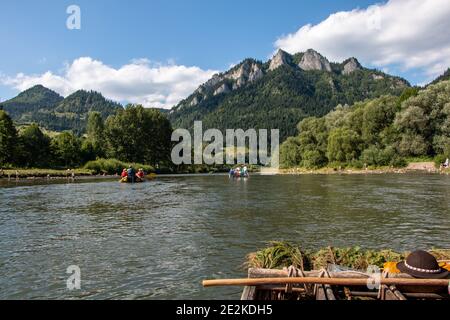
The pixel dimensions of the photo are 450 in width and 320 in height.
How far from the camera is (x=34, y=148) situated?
105188 millimetres

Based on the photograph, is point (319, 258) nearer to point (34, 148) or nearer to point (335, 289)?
point (335, 289)

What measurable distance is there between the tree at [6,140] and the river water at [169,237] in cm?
6788

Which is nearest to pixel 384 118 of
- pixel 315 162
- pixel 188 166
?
pixel 315 162

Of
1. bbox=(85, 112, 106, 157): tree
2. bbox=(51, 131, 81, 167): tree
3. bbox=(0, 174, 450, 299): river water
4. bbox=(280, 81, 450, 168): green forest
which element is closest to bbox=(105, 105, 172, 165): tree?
bbox=(85, 112, 106, 157): tree

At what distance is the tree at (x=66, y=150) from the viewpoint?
110625mm

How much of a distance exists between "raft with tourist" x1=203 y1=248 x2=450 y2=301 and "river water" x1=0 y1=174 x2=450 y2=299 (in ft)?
8.88

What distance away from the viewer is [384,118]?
110625 mm

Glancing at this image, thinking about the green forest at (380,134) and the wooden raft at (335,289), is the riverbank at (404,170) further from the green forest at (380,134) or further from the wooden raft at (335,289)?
the wooden raft at (335,289)

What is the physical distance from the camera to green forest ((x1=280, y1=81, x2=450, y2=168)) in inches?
3716

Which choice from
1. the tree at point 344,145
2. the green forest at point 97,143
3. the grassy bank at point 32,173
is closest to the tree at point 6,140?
the green forest at point 97,143

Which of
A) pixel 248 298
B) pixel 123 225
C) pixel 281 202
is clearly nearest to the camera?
pixel 248 298

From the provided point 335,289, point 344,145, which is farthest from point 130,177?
point 344,145

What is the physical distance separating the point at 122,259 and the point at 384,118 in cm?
10912
